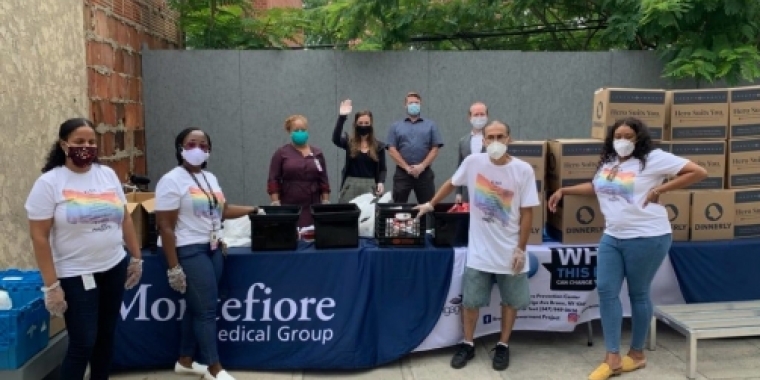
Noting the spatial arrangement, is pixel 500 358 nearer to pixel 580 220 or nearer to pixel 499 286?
pixel 499 286

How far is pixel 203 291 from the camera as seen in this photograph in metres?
3.98

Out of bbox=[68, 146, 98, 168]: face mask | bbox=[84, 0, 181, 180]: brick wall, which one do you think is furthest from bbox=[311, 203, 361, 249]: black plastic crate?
bbox=[84, 0, 181, 180]: brick wall

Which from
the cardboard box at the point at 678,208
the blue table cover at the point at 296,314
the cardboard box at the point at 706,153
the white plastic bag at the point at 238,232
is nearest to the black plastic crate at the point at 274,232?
the blue table cover at the point at 296,314

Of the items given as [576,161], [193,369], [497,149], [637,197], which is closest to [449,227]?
[497,149]

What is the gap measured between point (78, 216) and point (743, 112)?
4.96 metres

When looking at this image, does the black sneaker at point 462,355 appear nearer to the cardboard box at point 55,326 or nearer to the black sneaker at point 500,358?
the black sneaker at point 500,358

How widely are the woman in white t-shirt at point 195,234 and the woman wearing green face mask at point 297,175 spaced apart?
118 cm

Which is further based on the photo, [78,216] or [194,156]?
[194,156]

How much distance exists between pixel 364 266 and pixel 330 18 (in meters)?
5.25

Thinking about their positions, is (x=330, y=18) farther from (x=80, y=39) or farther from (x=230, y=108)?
(x=80, y=39)

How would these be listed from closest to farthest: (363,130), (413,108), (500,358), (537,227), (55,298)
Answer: (55,298), (500,358), (537,227), (363,130), (413,108)

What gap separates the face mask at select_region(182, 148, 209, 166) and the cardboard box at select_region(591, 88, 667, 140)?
3160mm

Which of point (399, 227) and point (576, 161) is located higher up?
point (576, 161)

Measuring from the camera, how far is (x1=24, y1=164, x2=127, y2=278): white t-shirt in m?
3.26
